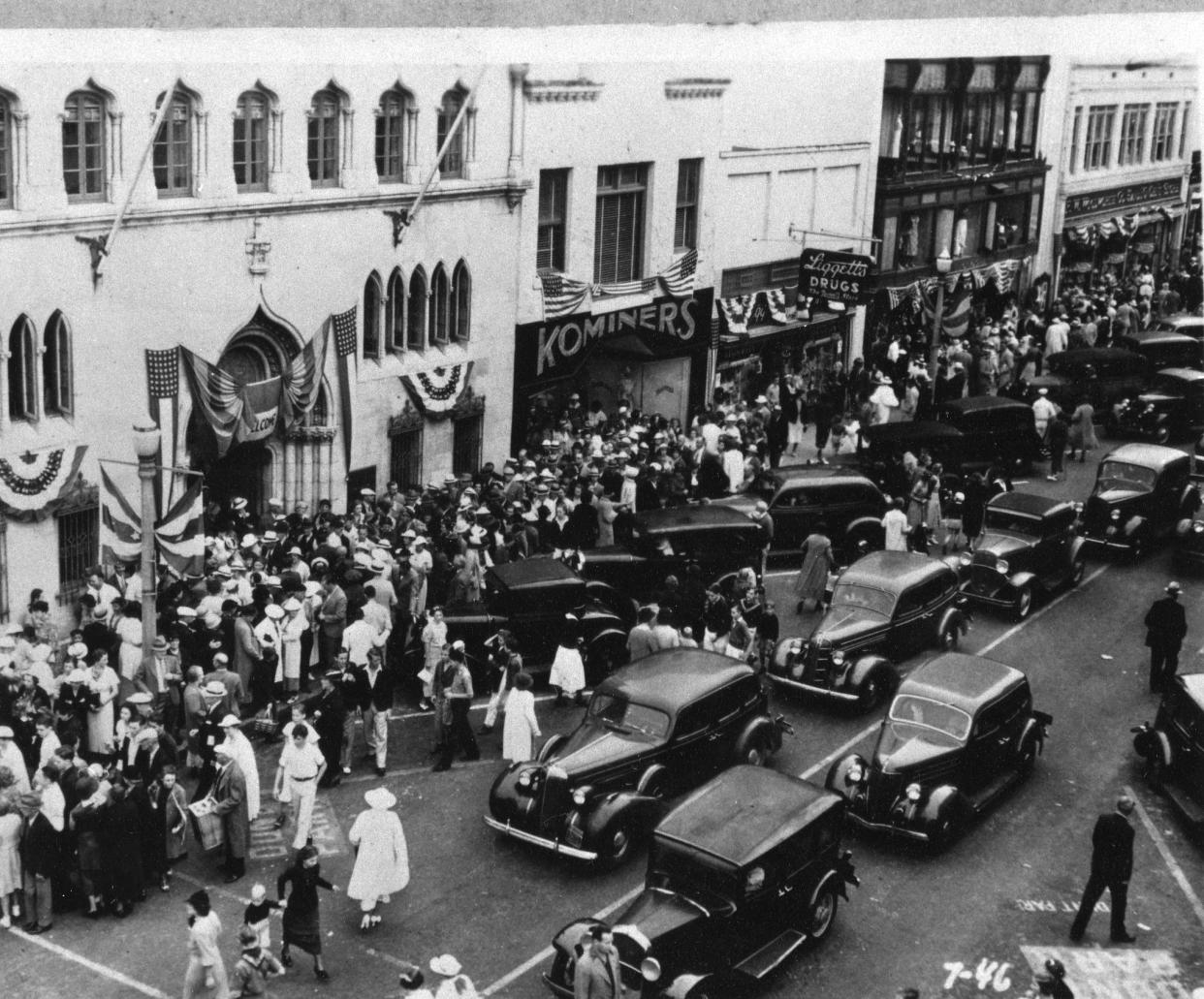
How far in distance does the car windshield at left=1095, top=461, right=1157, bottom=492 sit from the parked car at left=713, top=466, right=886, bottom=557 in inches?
182

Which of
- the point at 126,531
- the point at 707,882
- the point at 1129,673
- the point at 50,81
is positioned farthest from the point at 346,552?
the point at 1129,673

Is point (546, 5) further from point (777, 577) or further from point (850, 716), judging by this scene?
point (777, 577)

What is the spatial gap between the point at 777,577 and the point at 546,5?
18.3 m

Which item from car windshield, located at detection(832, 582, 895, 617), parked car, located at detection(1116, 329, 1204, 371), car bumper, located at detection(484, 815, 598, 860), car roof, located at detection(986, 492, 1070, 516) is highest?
parked car, located at detection(1116, 329, 1204, 371)

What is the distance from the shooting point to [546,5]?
30.6 feet

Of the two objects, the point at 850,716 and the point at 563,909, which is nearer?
the point at 563,909

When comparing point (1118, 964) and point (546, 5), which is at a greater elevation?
point (546, 5)

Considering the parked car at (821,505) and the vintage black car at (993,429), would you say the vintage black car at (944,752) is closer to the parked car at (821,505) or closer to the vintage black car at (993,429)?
the parked car at (821,505)

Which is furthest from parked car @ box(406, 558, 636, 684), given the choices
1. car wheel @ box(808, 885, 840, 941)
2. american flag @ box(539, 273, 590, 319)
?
american flag @ box(539, 273, 590, 319)

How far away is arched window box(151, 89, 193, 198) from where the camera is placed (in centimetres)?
2306

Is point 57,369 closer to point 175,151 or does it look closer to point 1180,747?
point 175,151

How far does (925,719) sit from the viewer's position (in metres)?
18.3

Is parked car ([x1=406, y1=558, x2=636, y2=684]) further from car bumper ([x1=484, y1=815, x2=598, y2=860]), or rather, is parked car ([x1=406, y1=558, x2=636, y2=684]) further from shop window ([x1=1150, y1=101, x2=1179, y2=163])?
shop window ([x1=1150, y1=101, x2=1179, y2=163])

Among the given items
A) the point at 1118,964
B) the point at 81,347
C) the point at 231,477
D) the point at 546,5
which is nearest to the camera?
the point at 546,5
